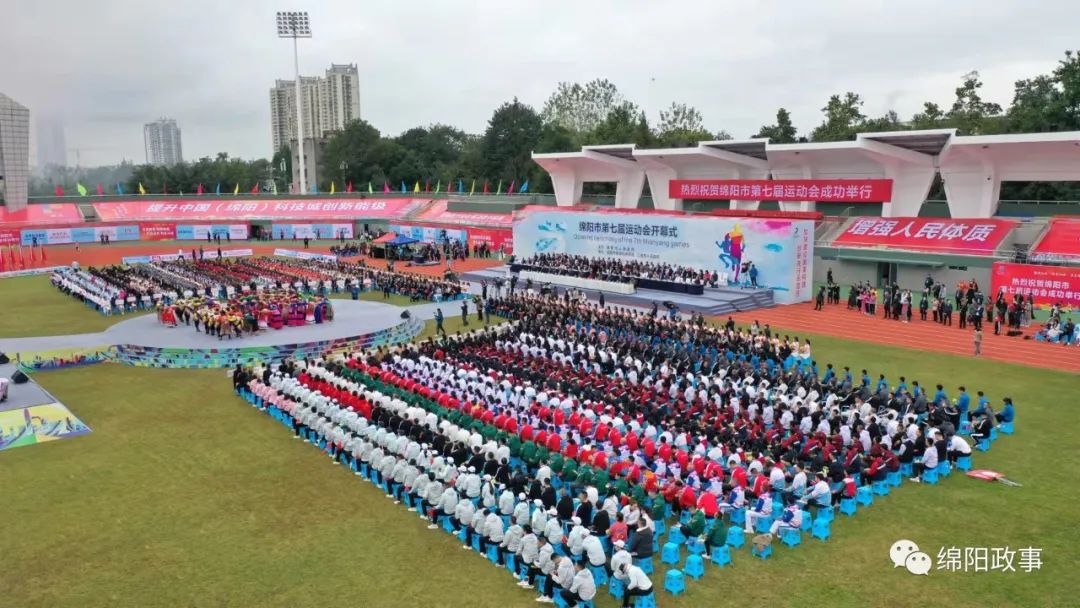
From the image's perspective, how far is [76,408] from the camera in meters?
18.6

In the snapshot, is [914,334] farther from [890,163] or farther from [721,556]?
[721,556]

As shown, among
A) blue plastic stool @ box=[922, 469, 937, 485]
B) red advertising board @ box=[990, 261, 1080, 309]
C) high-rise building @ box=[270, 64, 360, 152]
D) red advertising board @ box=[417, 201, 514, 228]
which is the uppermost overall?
high-rise building @ box=[270, 64, 360, 152]

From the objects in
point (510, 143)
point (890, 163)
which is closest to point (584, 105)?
point (510, 143)

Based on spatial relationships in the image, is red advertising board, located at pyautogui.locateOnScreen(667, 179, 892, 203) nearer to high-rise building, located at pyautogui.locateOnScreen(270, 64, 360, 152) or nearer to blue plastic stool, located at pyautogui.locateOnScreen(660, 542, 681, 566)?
blue plastic stool, located at pyautogui.locateOnScreen(660, 542, 681, 566)

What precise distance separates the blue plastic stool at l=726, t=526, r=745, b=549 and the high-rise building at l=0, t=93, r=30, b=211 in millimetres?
61981

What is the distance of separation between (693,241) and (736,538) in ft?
78.9

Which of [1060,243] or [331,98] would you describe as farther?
[331,98]

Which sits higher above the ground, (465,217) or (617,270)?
(465,217)

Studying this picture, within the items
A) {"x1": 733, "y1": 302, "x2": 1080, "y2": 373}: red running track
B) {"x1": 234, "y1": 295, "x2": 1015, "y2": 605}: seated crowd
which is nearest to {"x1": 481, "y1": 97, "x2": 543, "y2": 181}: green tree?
{"x1": 733, "y1": 302, "x2": 1080, "y2": 373}: red running track

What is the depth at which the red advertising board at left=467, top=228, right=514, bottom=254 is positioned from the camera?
162 feet

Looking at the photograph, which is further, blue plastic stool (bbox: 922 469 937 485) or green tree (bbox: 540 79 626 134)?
green tree (bbox: 540 79 626 134)

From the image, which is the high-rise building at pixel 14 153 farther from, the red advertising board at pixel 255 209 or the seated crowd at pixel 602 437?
the seated crowd at pixel 602 437

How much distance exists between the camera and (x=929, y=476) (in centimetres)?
1333

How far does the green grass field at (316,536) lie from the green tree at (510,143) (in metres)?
58.6
